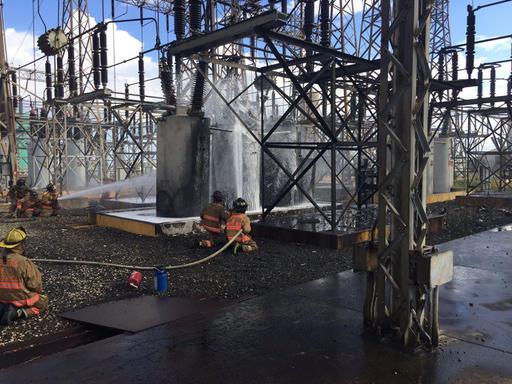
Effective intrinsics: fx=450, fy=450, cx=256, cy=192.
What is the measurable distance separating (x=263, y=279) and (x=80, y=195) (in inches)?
551

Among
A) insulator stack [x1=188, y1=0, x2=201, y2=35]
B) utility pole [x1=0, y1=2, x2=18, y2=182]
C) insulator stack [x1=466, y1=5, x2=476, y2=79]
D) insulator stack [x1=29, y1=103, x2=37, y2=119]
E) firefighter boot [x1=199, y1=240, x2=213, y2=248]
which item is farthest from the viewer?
insulator stack [x1=29, y1=103, x2=37, y2=119]

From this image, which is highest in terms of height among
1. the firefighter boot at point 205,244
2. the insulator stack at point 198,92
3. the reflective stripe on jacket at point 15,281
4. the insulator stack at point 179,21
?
the insulator stack at point 179,21

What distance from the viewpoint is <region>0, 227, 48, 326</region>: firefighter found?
15.9ft

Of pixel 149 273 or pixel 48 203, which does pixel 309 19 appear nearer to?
pixel 149 273

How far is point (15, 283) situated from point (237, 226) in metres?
4.10

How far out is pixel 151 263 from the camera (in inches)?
298

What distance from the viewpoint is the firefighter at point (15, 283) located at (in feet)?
15.9

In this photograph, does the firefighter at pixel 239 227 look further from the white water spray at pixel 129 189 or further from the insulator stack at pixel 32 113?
the insulator stack at pixel 32 113

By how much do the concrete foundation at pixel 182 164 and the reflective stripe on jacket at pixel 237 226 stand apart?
2971mm

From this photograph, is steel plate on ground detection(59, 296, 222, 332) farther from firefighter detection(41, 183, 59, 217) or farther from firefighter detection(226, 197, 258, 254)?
firefighter detection(41, 183, 59, 217)

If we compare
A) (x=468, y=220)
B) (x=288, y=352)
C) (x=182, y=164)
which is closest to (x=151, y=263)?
(x=182, y=164)

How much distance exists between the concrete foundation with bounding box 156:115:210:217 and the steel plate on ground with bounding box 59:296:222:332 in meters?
5.55

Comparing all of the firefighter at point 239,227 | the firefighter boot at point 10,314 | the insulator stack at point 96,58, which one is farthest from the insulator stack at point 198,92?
the insulator stack at point 96,58

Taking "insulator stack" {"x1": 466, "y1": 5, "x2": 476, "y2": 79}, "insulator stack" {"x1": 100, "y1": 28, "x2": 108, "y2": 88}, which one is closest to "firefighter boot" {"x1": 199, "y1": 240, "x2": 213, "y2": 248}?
"insulator stack" {"x1": 100, "y1": 28, "x2": 108, "y2": 88}
